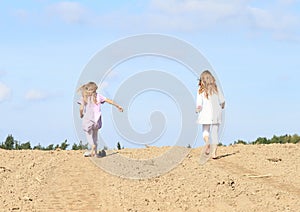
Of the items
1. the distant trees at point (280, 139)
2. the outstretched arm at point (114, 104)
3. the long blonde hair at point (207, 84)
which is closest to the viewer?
the outstretched arm at point (114, 104)

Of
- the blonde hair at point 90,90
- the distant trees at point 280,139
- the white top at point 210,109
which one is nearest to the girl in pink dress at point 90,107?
the blonde hair at point 90,90

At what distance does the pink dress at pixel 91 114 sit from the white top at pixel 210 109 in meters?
2.35

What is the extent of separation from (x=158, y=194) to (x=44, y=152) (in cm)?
573

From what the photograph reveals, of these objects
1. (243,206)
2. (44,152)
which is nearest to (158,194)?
(243,206)

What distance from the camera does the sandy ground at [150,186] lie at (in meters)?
12.1

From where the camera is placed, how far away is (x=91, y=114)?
16.4 m

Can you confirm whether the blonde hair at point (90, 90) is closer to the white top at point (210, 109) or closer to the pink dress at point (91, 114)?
the pink dress at point (91, 114)

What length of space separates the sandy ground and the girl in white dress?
0.63 meters

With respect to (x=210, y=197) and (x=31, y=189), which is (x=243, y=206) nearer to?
(x=210, y=197)

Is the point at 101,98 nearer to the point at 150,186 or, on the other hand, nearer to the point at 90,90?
the point at 90,90

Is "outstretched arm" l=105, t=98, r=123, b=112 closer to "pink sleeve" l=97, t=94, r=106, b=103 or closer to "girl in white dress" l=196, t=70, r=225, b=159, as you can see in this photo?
"pink sleeve" l=97, t=94, r=106, b=103

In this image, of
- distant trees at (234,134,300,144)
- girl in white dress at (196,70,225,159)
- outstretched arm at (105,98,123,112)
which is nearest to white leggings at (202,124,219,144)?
girl in white dress at (196,70,225,159)

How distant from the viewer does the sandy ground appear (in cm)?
1215

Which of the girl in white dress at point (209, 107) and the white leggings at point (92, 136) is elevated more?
the girl in white dress at point (209, 107)
